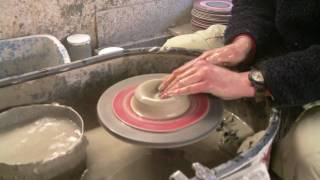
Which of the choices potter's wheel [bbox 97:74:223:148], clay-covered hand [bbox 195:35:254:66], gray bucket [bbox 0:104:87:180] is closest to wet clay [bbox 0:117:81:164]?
gray bucket [bbox 0:104:87:180]

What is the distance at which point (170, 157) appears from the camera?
4.42 ft

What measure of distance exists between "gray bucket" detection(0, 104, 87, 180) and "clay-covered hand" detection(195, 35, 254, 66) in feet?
1.56

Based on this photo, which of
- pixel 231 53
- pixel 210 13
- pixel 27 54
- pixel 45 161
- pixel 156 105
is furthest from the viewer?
pixel 210 13

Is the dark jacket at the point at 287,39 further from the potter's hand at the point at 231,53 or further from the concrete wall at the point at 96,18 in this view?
the concrete wall at the point at 96,18

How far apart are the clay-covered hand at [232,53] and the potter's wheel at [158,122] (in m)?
0.13

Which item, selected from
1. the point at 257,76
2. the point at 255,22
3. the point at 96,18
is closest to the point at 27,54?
the point at 96,18

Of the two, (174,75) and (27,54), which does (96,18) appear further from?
(174,75)

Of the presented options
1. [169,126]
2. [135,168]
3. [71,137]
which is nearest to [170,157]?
[135,168]

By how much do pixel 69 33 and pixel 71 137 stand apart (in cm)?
112

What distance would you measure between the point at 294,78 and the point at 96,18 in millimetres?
1426

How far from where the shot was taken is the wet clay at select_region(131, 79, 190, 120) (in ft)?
3.77

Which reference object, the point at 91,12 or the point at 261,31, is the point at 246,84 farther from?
the point at 91,12

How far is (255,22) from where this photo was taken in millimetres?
1395

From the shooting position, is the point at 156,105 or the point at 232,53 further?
the point at 232,53
